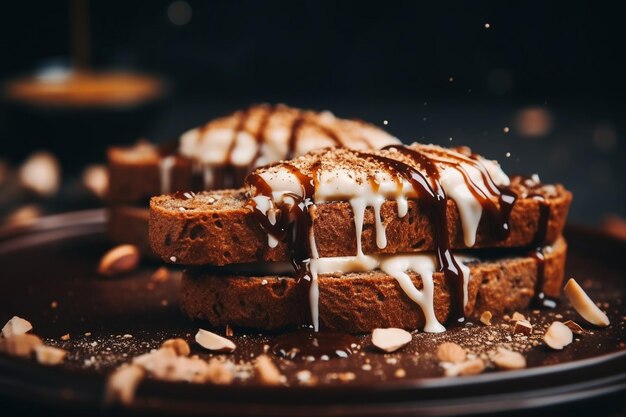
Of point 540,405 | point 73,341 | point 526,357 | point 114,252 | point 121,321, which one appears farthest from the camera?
point 114,252

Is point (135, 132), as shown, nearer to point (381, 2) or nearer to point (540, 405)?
point (381, 2)

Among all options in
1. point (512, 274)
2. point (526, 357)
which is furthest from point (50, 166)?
point (526, 357)

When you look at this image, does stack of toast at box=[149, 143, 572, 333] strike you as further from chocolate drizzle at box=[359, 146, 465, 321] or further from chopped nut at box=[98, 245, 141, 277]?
chopped nut at box=[98, 245, 141, 277]

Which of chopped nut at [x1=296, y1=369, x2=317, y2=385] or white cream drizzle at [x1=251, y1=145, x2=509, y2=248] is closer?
chopped nut at [x1=296, y1=369, x2=317, y2=385]

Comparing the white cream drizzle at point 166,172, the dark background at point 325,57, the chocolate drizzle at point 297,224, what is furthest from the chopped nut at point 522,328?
the dark background at point 325,57

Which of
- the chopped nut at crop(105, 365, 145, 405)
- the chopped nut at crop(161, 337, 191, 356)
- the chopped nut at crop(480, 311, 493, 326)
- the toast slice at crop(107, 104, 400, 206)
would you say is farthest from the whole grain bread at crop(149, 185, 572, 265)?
the toast slice at crop(107, 104, 400, 206)

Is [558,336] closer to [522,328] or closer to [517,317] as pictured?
[522,328]
